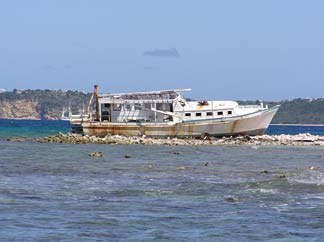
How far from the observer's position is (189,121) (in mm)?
59438

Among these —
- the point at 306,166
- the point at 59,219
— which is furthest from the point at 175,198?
the point at 306,166

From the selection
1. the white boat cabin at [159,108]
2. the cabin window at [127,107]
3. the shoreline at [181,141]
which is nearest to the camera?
the shoreline at [181,141]

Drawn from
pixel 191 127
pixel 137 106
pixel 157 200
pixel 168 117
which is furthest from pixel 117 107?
pixel 157 200

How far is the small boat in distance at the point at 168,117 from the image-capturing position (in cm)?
5978

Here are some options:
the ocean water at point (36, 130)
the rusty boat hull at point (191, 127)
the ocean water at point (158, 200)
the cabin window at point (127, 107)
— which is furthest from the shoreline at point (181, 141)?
the ocean water at point (158, 200)

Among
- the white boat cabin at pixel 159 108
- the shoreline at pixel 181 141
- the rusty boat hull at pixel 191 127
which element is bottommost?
the shoreline at pixel 181 141

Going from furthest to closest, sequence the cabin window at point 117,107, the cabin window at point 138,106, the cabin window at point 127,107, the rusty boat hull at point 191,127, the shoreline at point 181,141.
Result: 1. the cabin window at point 117,107
2. the cabin window at point 127,107
3. the cabin window at point 138,106
4. the rusty boat hull at point 191,127
5. the shoreline at point 181,141

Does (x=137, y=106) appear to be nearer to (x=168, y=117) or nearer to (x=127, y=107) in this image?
(x=127, y=107)

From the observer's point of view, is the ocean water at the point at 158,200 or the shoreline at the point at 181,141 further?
the shoreline at the point at 181,141

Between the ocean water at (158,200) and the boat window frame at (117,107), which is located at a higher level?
the boat window frame at (117,107)

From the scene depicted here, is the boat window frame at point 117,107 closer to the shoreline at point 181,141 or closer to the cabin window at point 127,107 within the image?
the cabin window at point 127,107

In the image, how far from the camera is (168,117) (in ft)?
200

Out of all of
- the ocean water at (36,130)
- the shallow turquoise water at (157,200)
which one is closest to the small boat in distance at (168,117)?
the ocean water at (36,130)

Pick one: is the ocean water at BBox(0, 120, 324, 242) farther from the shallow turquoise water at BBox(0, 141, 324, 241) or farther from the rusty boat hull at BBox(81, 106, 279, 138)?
the rusty boat hull at BBox(81, 106, 279, 138)
